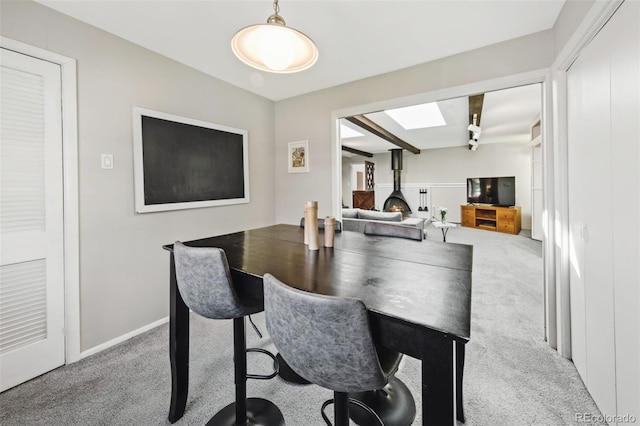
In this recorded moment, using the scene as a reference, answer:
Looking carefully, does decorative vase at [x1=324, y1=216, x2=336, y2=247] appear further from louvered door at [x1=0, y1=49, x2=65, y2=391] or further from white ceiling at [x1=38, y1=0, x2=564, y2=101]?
louvered door at [x1=0, y1=49, x2=65, y2=391]

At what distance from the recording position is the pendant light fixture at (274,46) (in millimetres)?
1284

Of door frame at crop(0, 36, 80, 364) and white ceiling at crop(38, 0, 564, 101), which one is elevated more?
white ceiling at crop(38, 0, 564, 101)

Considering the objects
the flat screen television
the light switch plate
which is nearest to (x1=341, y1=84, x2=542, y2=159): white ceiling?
the flat screen television

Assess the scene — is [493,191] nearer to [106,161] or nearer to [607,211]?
[607,211]

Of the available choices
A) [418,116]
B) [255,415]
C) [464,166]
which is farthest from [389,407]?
[464,166]

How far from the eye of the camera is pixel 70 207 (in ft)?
6.21

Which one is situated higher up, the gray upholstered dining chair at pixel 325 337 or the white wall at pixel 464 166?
the white wall at pixel 464 166

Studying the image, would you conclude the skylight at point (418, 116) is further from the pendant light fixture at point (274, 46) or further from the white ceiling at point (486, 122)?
the pendant light fixture at point (274, 46)

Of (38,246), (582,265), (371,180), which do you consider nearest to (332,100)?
(582,265)

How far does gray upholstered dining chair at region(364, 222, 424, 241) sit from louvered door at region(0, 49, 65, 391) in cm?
214

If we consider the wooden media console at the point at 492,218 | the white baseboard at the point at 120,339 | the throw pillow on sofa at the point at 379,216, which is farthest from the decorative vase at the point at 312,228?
the wooden media console at the point at 492,218

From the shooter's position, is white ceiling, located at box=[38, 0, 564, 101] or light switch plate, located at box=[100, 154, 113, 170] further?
light switch plate, located at box=[100, 154, 113, 170]

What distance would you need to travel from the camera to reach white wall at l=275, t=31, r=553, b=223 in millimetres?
2150

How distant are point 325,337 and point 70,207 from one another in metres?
2.12
